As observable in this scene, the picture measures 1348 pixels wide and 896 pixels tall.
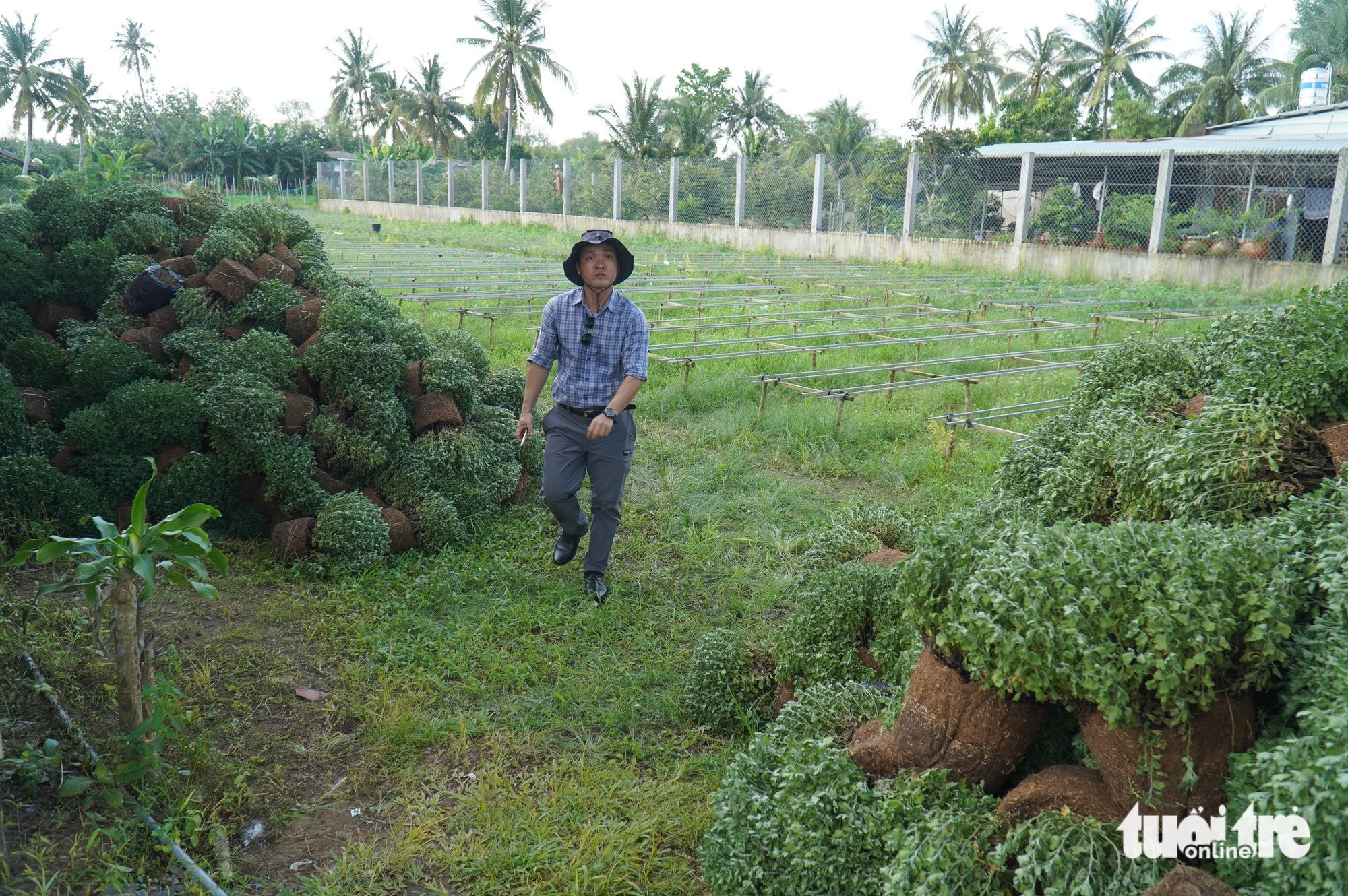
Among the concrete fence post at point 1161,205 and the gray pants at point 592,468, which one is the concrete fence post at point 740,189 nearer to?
the concrete fence post at point 1161,205

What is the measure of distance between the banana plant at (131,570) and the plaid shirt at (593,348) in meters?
Result: 1.77

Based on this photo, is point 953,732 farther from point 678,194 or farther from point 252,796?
point 678,194

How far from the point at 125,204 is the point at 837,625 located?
485 cm

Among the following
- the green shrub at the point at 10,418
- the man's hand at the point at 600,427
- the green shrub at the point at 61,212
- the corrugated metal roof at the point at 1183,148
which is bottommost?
the green shrub at the point at 10,418

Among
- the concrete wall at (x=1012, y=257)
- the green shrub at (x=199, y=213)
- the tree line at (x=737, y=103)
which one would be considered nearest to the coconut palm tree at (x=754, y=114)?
the tree line at (x=737, y=103)

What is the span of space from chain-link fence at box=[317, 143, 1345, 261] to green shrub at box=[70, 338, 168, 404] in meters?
17.5

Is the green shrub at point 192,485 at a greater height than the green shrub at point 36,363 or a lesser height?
lesser

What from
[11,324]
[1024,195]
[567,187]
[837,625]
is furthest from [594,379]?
[567,187]

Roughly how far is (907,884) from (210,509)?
83.5 inches

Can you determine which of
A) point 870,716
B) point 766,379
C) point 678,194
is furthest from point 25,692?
point 678,194

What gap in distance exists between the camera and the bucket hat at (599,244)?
4.12 meters

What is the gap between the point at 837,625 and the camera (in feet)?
10.1

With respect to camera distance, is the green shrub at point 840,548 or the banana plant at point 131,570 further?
the green shrub at point 840,548

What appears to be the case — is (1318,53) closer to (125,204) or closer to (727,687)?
(125,204)
